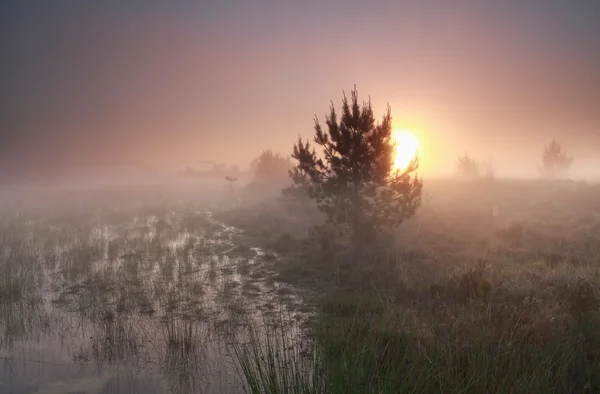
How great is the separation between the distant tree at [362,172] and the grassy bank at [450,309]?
162 cm

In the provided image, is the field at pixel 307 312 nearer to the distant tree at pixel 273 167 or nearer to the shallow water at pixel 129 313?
the shallow water at pixel 129 313

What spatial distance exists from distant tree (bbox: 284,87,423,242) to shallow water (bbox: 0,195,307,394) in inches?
185

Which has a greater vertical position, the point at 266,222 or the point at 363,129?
the point at 363,129

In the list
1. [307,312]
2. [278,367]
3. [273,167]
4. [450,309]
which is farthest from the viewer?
[273,167]

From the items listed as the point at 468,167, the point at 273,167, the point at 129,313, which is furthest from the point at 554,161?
the point at 129,313

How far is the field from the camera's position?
400cm

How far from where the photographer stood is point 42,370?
620cm

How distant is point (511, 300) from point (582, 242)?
10188 millimetres

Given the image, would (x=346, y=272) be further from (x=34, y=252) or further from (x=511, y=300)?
(x=34, y=252)

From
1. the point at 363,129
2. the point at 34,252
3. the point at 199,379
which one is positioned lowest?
the point at 199,379

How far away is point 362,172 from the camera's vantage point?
44.7 ft

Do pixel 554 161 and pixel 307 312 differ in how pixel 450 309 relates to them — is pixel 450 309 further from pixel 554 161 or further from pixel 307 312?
pixel 554 161

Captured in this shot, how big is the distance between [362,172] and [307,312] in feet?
22.6

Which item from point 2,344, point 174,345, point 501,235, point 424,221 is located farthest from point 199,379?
point 424,221
